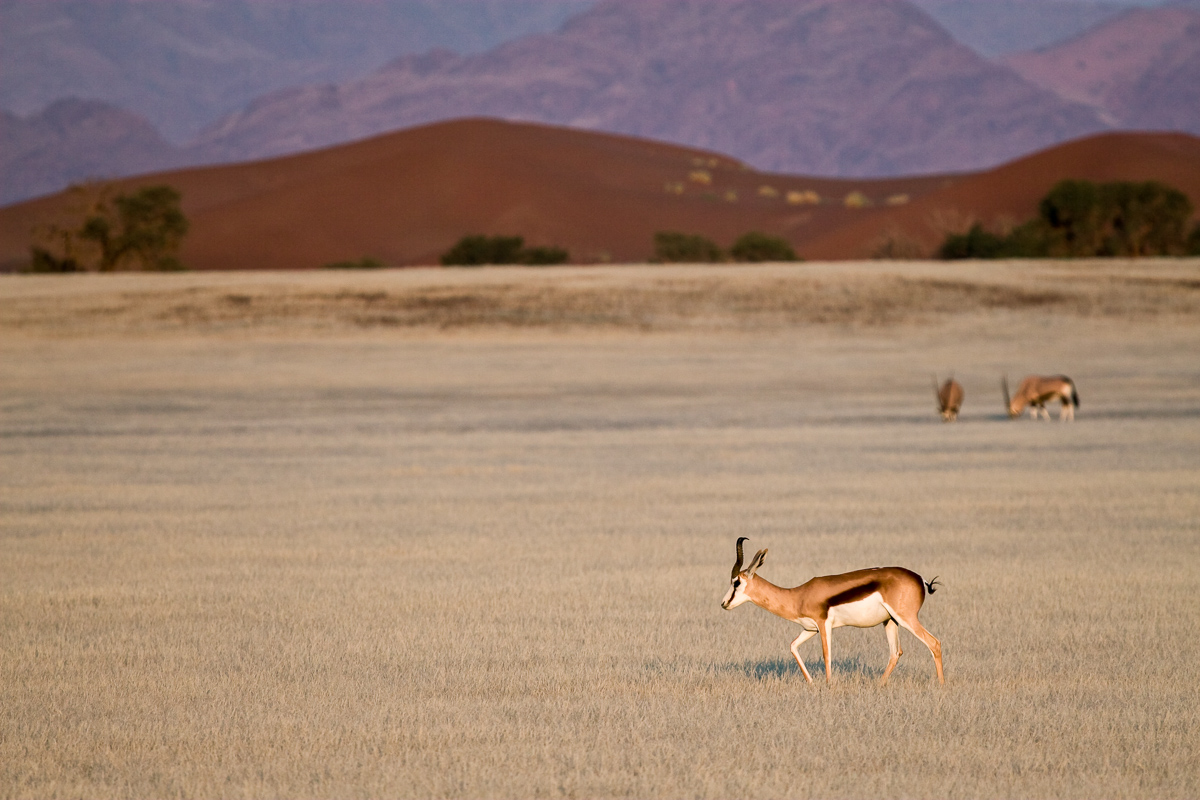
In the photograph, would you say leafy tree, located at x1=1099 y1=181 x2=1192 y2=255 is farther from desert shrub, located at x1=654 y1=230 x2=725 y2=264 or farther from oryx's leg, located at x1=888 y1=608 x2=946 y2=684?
oryx's leg, located at x1=888 y1=608 x2=946 y2=684

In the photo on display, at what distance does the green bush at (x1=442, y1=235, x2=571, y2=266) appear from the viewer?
93.9 metres

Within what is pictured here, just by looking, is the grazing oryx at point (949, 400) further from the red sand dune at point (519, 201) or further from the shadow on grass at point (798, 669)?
the red sand dune at point (519, 201)

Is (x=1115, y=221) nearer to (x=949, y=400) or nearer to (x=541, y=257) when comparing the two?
(x=541, y=257)

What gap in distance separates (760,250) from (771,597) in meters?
94.0

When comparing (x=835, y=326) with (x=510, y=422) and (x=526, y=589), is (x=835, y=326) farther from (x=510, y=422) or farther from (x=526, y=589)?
(x=526, y=589)

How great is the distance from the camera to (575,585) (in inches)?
529

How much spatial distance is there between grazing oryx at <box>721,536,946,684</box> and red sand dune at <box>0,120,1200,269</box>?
125 metres

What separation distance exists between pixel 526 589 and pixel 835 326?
142 ft

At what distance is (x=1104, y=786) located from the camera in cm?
727

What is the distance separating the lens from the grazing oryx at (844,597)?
809cm

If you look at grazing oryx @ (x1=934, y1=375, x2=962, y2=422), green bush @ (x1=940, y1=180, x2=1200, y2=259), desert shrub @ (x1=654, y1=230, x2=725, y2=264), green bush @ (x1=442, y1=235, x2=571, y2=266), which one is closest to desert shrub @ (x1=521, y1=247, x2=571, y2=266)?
green bush @ (x1=442, y1=235, x2=571, y2=266)

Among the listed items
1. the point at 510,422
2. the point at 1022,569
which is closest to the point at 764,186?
the point at 510,422

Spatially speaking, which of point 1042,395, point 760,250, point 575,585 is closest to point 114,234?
point 760,250

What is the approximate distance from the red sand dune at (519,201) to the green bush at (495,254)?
43.7 m
